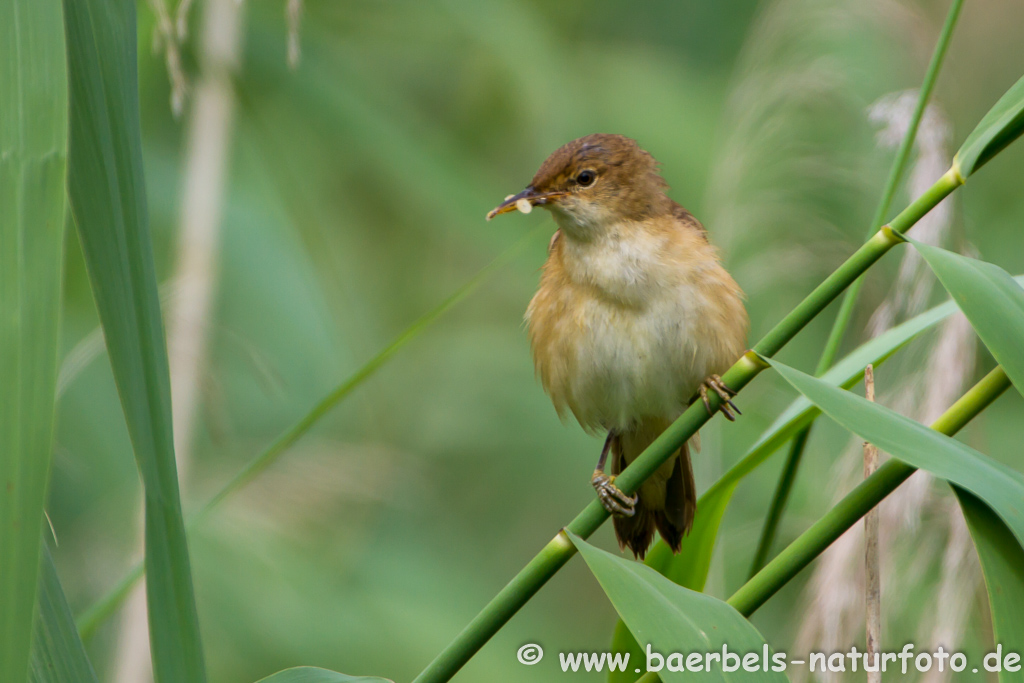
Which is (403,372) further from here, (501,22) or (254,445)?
(501,22)

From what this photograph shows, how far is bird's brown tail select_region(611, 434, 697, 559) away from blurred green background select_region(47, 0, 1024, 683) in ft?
0.64

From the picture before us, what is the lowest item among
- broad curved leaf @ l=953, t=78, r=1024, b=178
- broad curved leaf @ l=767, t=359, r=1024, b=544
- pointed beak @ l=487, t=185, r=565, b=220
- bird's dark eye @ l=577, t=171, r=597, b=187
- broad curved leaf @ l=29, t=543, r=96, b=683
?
broad curved leaf @ l=29, t=543, r=96, b=683

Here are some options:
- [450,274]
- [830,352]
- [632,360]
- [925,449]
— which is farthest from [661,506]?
[450,274]

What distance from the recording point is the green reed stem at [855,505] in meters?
1.07

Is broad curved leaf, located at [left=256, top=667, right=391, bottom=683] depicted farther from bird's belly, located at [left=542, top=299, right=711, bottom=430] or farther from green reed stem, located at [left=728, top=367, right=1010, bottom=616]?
bird's belly, located at [left=542, top=299, right=711, bottom=430]

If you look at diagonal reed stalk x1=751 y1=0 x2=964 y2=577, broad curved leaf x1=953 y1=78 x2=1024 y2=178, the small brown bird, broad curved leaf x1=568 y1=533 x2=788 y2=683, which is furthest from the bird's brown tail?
broad curved leaf x1=953 y1=78 x2=1024 y2=178

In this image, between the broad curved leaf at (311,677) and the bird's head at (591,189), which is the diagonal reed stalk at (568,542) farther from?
the bird's head at (591,189)

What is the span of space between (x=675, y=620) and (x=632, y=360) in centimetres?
110

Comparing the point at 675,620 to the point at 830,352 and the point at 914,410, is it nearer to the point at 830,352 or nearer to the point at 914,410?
the point at 830,352

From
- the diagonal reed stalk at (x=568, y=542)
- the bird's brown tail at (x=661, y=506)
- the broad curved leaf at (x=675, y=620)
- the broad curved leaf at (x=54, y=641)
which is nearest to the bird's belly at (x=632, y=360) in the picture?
the bird's brown tail at (x=661, y=506)

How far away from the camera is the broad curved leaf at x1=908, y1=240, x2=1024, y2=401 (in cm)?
97

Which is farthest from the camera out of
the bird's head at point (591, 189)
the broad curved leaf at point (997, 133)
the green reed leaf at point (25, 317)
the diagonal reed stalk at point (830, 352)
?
the bird's head at point (591, 189)

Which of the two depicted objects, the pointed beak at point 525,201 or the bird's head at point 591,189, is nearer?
the pointed beak at point 525,201

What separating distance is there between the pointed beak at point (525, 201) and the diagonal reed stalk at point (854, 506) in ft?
3.27
